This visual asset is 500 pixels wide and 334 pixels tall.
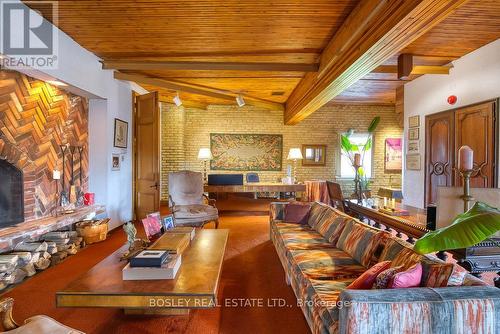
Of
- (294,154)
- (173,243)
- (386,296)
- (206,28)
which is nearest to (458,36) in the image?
(206,28)

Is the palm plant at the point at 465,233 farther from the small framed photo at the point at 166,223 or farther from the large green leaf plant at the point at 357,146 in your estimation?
the large green leaf plant at the point at 357,146

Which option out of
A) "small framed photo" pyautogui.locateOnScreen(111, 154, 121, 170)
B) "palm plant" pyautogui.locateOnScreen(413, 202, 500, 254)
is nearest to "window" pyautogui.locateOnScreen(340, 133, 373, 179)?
"small framed photo" pyautogui.locateOnScreen(111, 154, 121, 170)

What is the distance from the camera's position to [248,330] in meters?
2.26

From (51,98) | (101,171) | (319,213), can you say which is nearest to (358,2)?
(319,213)

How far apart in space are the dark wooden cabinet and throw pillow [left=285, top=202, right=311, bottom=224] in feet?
6.84

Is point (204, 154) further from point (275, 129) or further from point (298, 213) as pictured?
point (298, 213)

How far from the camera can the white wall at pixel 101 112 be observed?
12.9 feet

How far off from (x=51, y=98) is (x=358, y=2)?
4038 millimetres

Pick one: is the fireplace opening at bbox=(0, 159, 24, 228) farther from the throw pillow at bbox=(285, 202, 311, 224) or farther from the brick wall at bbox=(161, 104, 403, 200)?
the brick wall at bbox=(161, 104, 403, 200)

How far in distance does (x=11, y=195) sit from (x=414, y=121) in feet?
22.3

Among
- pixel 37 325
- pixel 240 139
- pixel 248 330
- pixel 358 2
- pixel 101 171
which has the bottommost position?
pixel 248 330

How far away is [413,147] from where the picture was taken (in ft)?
20.2

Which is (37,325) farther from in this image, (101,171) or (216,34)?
(101,171)

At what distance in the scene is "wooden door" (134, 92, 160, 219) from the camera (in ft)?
19.2
